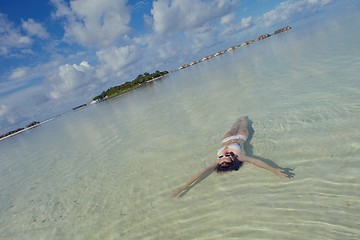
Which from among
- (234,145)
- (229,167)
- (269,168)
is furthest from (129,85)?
(269,168)

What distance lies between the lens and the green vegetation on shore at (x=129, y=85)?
3782 inches

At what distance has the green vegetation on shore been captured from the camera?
3782 inches

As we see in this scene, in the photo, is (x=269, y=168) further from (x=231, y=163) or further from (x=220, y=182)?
(x=220, y=182)

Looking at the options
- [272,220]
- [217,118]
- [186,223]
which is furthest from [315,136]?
[217,118]

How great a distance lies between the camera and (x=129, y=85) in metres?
97.3

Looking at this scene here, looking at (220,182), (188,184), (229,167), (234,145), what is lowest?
(220,182)

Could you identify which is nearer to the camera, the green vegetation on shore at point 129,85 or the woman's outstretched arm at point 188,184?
the woman's outstretched arm at point 188,184

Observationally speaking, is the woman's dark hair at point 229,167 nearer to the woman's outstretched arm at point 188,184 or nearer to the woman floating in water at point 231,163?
the woman floating in water at point 231,163

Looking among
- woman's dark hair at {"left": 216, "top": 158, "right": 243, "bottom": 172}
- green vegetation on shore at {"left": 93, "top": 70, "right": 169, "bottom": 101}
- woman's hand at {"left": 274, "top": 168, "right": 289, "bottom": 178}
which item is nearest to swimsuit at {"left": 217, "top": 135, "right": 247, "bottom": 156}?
woman's dark hair at {"left": 216, "top": 158, "right": 243, "bottom": 172}

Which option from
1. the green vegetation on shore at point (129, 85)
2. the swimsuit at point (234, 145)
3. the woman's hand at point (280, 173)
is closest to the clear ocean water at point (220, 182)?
the woman's hand at point (280, 173)

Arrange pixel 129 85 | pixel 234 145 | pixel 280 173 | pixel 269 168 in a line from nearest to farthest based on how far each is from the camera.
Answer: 1. pixel 280 173
2. pixel 269 168
3. pixel 234 145
4. pixel 129 85

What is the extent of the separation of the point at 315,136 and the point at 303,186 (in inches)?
110

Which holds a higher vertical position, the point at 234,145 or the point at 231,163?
the point at 234,145

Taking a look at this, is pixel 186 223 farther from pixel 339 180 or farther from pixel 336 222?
pixel 339 180
